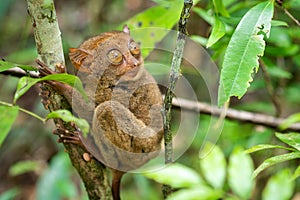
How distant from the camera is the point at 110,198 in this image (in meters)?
2.39

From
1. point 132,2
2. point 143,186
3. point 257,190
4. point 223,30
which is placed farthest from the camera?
point 132,2

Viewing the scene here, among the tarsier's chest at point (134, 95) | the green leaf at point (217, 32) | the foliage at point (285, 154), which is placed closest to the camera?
the foliage at point (285, 154)

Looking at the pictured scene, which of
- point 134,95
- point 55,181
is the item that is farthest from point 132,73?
point 55,181

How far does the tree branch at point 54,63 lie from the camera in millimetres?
2029

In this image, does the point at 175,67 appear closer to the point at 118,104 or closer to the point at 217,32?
the point at 217,32

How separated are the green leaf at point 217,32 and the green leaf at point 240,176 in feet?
2.21

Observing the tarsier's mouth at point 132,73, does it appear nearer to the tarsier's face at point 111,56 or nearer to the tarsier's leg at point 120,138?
the tarsier's face at point 111,56

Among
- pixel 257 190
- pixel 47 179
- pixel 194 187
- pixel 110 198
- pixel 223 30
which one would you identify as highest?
pixel 223 30

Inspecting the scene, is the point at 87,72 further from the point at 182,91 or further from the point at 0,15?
the point at 0,15

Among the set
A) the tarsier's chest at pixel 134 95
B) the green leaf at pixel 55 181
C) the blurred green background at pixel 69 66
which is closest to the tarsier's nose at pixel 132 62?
the tarsier's chest at pixel 134 95

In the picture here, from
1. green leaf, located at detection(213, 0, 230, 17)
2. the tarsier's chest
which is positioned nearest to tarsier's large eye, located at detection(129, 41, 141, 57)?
the tarsier's chest

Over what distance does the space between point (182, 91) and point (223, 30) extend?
1.60m

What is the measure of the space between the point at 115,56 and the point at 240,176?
4.27 ft

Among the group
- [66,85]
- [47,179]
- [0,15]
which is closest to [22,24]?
[0,15]
